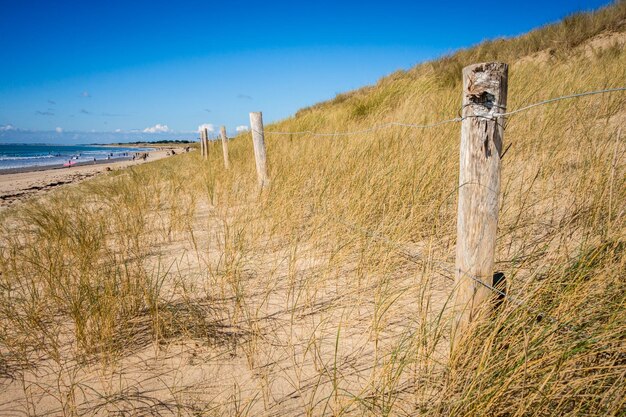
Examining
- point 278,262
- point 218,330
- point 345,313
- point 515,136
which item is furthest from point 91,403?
point 515,136

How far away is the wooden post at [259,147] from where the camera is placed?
4.60 meters

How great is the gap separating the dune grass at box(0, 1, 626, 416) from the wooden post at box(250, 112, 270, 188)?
458 millimetres

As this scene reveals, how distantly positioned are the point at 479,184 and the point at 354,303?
3.59ft

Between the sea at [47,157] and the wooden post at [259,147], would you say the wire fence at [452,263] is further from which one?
the sea at [47,157]

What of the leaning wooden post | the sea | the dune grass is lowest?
the dune grass

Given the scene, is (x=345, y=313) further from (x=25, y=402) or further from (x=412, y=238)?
(x=25, y=402)

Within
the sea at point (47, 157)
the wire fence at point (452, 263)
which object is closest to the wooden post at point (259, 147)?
the wire fence at point (452, 263)

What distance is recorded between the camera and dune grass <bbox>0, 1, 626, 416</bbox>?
116 centimetres

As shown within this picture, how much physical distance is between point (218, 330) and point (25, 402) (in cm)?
91

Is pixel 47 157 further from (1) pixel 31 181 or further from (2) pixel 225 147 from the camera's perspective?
(2) pixel 225 147

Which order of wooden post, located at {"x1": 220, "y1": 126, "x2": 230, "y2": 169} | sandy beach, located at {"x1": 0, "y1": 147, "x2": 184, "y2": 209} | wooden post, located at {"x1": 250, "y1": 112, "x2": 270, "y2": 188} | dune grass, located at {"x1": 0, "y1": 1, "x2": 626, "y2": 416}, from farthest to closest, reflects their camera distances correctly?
sandy beach, located at {"x1": 0, "y1": 147, "x2": 184, "y2": 209} → wooden post, located at {"x1": 220, "y1": 126, "x2": 230, "y2": 169} → wooden post, located at {"x1": 250, "y1": 112, "x2": 270, "y2": 188} → dune grass, located at {"x1": 0, "y1": 1, "x2": 626, "y2": 416}

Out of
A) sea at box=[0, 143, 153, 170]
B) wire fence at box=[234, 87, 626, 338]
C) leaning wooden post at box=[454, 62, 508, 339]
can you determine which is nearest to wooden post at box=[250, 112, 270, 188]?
wire fence at box=[234, 87, 626, 338]

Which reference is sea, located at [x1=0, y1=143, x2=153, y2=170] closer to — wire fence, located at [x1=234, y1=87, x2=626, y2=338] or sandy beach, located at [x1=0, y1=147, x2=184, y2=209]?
sandy beach, located at [x1=0, y1=147, x2=184, y2=209]

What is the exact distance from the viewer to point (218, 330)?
6.12ft
